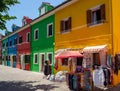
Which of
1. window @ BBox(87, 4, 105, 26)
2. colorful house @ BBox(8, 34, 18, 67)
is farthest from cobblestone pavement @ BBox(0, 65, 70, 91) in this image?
colorful house @ BBox(8, 34, 18, 67)

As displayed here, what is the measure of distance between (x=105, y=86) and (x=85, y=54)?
3282mm

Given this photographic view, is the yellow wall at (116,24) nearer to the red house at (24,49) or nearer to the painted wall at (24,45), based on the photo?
the red house at (24,49)

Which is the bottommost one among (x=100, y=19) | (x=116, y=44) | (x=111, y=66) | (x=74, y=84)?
(x=74, y=84)

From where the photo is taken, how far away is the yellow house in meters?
15.1

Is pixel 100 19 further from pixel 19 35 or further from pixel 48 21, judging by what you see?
pixel 19 35

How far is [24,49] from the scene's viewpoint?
34.7 metres

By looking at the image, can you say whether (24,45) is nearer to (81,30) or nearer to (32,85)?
(81,30)

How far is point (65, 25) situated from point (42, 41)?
6191 mm

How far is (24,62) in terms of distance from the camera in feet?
114

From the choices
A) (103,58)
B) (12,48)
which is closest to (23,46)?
(12,48)

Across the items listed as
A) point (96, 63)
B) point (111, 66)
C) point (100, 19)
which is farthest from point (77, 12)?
point (111, 66)

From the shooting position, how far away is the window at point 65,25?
20125 mm

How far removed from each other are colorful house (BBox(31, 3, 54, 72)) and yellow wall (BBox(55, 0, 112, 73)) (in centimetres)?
200

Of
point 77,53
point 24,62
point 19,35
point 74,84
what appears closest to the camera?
point 74,84
